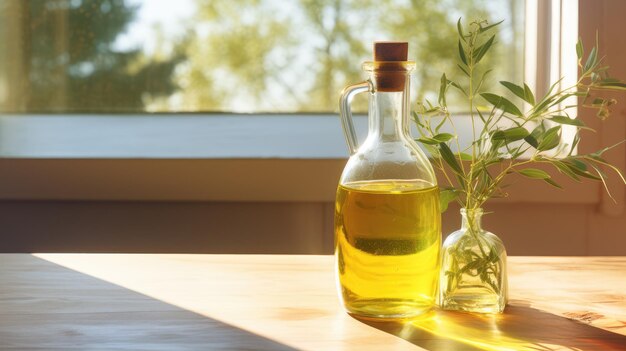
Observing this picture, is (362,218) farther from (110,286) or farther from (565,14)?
(565,14)

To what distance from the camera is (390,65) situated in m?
0.83

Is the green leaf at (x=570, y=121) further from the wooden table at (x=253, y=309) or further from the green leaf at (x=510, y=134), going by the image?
the wooden table at (x=253, y=309)

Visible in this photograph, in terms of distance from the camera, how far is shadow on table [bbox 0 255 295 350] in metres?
0.77

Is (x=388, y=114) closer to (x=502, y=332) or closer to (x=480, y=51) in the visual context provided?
(x=480, y=51)

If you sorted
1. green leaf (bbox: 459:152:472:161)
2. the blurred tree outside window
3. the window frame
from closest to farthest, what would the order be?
green leaf (bbox: 459:152:472:161)
the window frame
the blurred tree outside window

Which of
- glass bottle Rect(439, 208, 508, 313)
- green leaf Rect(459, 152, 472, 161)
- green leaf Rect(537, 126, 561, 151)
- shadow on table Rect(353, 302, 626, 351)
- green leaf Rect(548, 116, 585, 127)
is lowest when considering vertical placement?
shadow on table Rect(353, 302, 626, 351)

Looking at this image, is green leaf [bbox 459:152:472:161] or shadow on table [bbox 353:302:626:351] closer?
shadow on table [bbox 353:302:626:351]

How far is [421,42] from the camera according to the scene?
1745mm

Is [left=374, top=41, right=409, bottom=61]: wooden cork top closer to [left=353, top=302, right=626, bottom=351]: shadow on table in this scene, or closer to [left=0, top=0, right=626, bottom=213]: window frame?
[left=353, top=302, right=626, bottom=351]: shadow on table

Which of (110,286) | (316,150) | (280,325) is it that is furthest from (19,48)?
(280,325)

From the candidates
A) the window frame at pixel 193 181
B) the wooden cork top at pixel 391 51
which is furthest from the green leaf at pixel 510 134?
the window frame at pixel 193 181

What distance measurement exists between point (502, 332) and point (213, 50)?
1.09 m

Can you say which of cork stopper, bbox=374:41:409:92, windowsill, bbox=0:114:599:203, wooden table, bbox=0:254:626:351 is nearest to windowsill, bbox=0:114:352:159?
windowsill, bbox=0:114:599:203

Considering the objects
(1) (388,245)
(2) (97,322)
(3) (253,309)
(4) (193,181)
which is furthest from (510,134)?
(4) (193,181)
